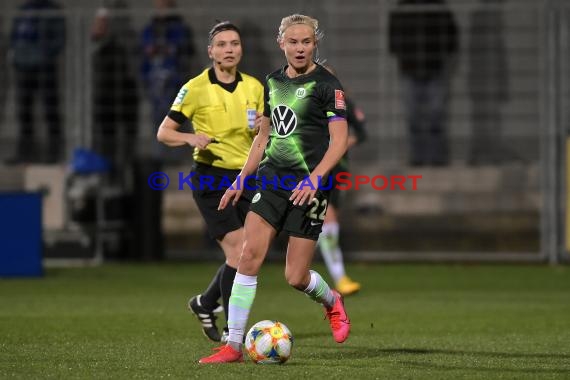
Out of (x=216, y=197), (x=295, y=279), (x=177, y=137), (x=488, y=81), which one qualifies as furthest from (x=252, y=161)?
(x=488, y=81)

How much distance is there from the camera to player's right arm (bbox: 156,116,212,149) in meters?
8.54

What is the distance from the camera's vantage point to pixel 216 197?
9109 mm

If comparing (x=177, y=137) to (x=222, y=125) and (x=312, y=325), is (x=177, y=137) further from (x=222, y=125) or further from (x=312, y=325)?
(x=312, y=325)

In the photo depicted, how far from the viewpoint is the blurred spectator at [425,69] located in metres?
18.2

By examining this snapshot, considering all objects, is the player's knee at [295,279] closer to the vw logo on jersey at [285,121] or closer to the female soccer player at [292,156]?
the female soccer player at [292,156]

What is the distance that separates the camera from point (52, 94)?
18.8 meters

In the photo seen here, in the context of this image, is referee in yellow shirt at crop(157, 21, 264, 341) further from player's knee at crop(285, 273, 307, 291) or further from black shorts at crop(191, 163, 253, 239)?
player's knee at crop(285, 273, 307, 291)

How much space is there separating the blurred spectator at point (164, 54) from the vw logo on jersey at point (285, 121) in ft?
33.4

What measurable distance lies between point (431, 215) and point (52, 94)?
5597 millimetres

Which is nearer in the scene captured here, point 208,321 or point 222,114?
point 222,114

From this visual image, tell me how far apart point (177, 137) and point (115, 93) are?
10.2 metres

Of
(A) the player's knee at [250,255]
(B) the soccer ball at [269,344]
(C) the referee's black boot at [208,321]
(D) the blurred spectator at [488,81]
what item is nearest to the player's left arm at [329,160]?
(A) the player's knee at [250,255]

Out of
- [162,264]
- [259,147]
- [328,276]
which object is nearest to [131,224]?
[162,264]

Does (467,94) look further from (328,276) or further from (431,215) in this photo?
(328,276)
